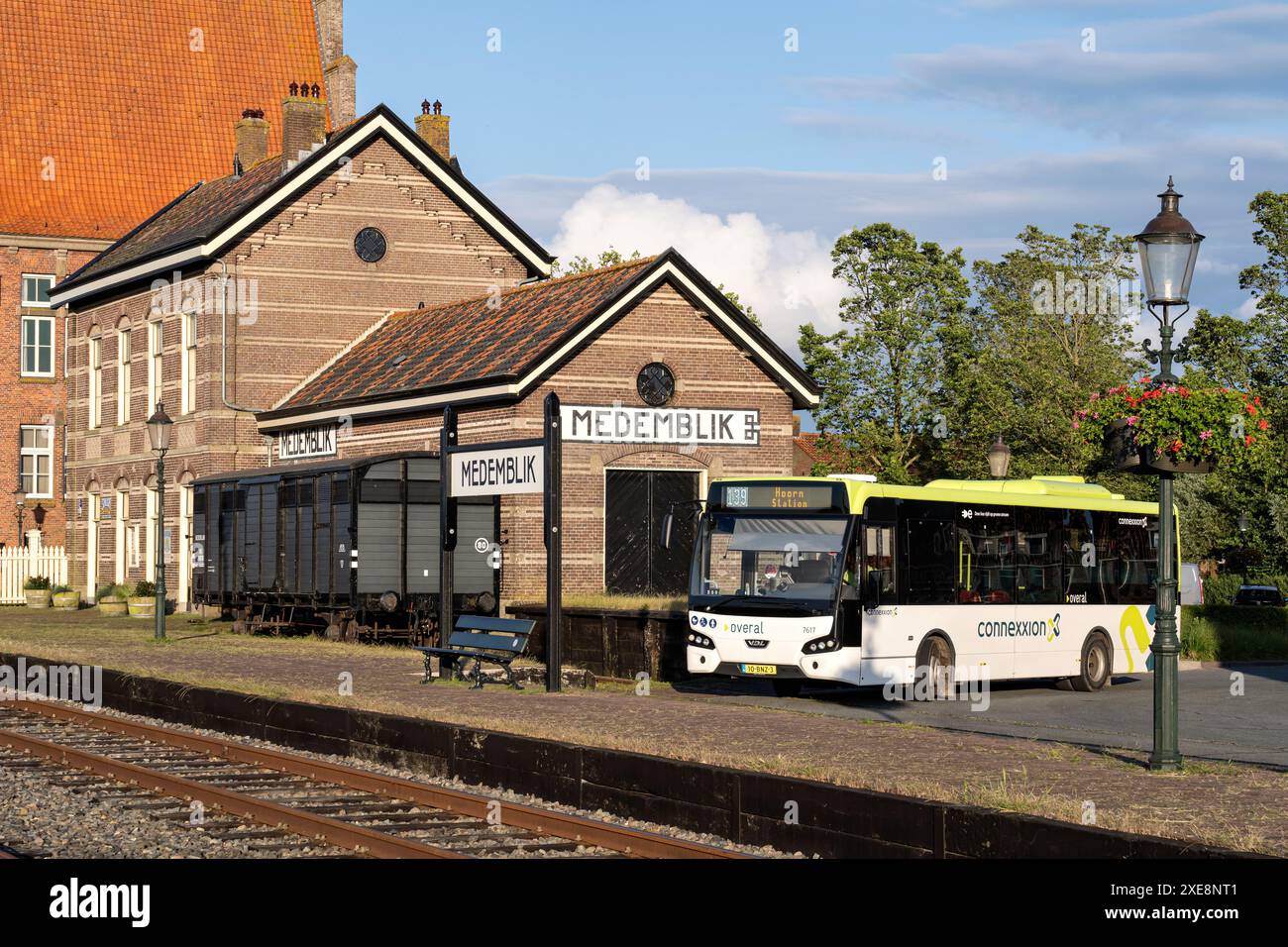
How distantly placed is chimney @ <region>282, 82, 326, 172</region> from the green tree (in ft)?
46.3

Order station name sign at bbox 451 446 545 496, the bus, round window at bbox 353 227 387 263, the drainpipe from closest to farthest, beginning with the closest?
station name sign at bbox 451 446 545 496 < the bus < the drainpipe < round window at bbox 353 227 387 263

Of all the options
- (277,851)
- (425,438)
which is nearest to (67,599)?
(425,438)

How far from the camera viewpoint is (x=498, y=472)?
21.9m

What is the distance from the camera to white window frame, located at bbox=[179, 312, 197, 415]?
142 feet

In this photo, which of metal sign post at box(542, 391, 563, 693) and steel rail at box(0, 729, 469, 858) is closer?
steel rail at box(0, 729, 469, 858)

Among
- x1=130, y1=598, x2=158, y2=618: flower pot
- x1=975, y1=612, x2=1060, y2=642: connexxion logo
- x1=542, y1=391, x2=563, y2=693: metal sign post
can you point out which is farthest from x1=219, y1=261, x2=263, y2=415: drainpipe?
x1=975, y1=612, x2=1060, y2=642: connexxion logo

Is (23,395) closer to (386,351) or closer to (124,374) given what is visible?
(124,374)

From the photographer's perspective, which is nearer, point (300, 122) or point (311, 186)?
point (311, 186)

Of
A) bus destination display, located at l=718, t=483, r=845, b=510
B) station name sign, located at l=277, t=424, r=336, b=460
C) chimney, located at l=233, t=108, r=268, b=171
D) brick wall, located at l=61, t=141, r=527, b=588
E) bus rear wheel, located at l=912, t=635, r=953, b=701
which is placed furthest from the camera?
chimney, located at l=233, t=108, r=268, b=171

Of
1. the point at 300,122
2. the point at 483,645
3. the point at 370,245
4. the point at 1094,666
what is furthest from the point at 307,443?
the point at 1094,666

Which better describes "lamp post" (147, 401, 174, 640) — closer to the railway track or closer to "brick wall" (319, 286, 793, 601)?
"brick wall" (319, 286, 793, 601)

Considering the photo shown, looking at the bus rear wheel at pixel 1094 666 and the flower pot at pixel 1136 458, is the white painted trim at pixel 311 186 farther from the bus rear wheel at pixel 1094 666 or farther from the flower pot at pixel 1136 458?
the flower pot at pixel 1136 458

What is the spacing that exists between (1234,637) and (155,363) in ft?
91.1

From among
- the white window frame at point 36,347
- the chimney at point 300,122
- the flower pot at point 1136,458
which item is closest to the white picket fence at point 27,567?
the white window frame at point 36,347
